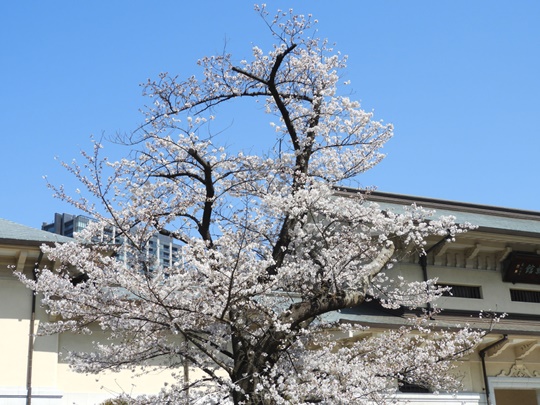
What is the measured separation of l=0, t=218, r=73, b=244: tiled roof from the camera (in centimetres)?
1491

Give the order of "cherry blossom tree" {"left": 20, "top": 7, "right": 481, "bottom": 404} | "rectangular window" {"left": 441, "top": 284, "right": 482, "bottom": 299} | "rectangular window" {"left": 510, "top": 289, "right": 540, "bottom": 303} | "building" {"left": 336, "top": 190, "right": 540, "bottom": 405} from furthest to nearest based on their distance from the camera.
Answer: "rectangular window" {"left": 510, "top": 289, "right": 540, "bottom": 303}
"rectangular window" {"left": 441, "top": 284, "right": 482, "bottom": 299}
"building" {"left": 336, "top": 190, "right": 540, "bottom": 405}
"cherry blossom tree" {"left": 20, "top": 7, "right": 481, "bottom": 404}

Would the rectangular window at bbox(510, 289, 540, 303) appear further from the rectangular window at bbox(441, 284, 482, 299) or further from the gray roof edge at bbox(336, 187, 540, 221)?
the gray roof edge at bbox(336, 187, 540, 221)

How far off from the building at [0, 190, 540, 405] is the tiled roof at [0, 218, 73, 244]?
22mm

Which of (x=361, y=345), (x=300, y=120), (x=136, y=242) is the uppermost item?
(x=300, y=120)

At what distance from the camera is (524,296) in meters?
20.4

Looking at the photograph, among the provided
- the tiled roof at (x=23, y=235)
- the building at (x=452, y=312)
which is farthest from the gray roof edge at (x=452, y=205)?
the tiled roof at (x=23, y=235)

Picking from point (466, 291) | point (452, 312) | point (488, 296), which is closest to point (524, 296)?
point (488, 296)

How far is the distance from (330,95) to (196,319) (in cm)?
442

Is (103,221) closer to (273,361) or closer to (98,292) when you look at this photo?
(98,292)

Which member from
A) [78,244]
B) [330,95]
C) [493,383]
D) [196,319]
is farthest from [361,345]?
[493,383]

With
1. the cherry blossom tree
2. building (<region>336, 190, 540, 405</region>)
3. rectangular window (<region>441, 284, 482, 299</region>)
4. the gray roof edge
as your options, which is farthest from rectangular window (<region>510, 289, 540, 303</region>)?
the cherry blossom tree

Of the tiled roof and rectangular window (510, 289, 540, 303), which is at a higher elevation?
the tiled roof

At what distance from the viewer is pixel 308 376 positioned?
10.7 m

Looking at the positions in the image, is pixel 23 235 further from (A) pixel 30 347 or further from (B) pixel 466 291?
(B) pixel 466 291
